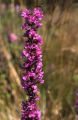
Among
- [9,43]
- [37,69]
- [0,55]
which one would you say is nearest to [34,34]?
[37,69]

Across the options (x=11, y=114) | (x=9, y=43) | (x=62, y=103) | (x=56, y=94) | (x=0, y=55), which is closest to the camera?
(x=11, y=114)

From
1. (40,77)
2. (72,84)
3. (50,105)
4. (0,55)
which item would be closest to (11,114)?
(50,105)

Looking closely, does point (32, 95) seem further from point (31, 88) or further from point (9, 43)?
point (9, 43)

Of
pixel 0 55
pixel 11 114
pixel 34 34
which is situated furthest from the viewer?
pixel 0 55

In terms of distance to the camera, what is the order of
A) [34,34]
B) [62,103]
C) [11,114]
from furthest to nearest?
[62,103]
[11,114]
[34,34]

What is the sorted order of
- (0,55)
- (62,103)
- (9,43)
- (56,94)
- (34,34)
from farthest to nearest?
(9,43) < (0,55) < (56,94) < (62,103) < (34,34)

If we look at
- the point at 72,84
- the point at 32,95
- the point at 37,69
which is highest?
the point at 37,69

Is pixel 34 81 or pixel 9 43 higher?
pixel 34 81

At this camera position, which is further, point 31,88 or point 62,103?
point 62,103

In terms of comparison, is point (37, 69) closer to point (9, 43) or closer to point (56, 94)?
point (56, 94)
